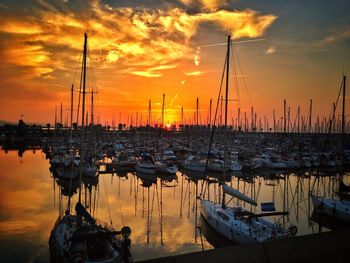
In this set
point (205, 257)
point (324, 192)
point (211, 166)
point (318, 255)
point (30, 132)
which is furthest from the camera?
point (30, 132)

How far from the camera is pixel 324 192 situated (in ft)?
119

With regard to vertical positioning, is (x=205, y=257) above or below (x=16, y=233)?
above

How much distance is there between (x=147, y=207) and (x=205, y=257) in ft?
87.4

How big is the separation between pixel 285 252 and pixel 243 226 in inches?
576

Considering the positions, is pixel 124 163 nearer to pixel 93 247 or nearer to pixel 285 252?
pixel 93 247

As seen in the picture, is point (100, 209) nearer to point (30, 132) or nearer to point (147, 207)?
point (147, 207)

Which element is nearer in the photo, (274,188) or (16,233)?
(16,233)

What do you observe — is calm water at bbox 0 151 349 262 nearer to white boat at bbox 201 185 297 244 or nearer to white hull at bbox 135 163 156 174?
white hull at bbox 135 163 156 174

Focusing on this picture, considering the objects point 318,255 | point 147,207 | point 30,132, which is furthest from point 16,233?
point 30,132

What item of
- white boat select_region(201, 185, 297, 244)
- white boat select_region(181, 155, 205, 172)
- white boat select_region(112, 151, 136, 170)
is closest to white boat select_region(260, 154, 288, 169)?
white boat select_region(181, 155, 205, 172)

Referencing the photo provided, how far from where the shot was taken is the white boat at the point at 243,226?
1616 cm

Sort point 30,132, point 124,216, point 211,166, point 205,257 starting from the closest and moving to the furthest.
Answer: point 205,257, point 124,216, point 211,166, point 30,132

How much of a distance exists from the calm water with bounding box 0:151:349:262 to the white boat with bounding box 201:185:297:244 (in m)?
1.90

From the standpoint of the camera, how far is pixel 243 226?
17.4 m
